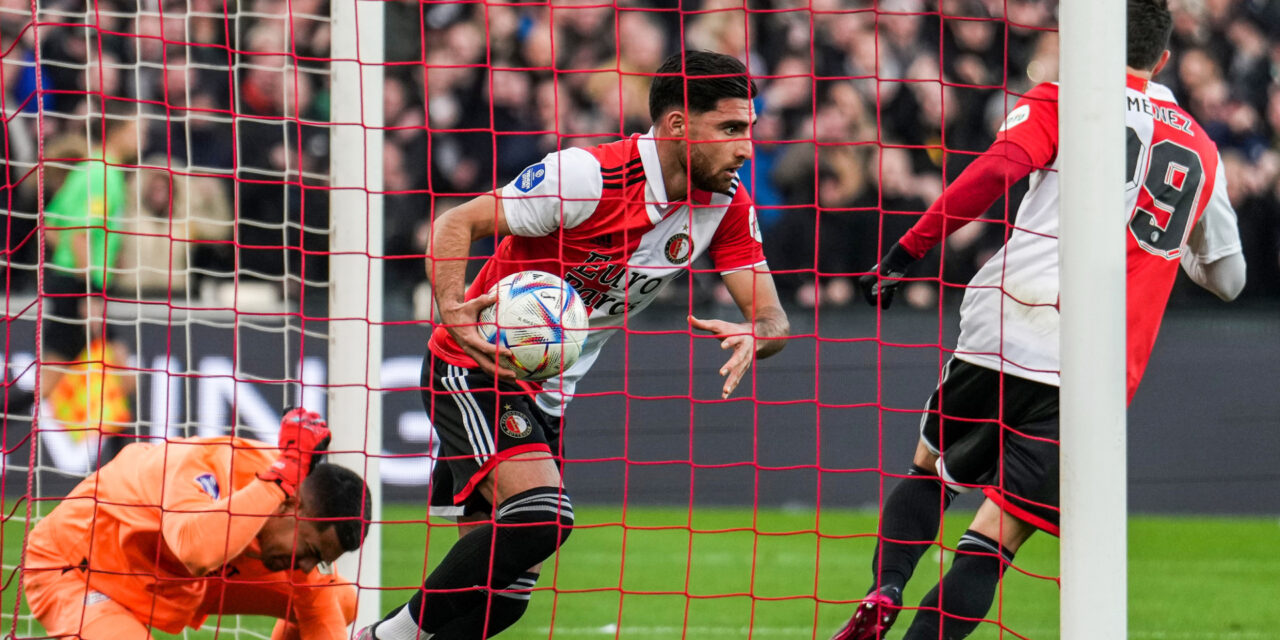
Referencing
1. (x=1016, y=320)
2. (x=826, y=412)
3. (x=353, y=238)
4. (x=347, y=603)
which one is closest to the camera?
(x=1016, y=320)

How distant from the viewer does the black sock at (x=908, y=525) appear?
4129 millimetres

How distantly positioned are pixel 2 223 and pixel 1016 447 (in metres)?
6.43

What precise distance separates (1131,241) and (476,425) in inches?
75.2

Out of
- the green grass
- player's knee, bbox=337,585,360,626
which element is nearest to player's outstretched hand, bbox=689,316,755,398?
the green grass

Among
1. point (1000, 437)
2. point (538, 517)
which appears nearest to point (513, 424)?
point (538, 517)

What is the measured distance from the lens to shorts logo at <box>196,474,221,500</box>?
4.41 metres

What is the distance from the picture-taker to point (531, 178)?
4.05 meters

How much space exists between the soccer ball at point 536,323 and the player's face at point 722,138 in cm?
53

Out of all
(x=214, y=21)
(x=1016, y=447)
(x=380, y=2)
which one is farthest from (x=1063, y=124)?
(x=214, y=21)

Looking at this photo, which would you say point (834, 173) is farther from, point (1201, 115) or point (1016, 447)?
point (1016, 447)

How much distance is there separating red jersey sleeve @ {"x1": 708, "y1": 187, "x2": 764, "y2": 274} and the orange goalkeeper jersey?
58.4 inches

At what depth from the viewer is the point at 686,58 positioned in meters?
4.12

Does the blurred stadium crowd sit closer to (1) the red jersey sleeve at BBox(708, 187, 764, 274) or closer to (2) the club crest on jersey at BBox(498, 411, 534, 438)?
(1) the red jersey sleeve at BBox(708, 187, 764, 274)

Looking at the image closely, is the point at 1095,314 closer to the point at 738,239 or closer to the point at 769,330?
the point at 769,330
